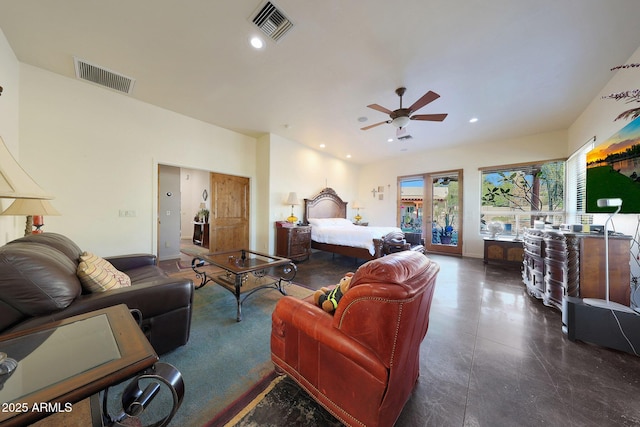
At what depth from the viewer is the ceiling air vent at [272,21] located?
1966mm

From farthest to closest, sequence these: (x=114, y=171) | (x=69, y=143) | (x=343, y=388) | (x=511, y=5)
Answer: (x=114, y=171) < (x=69, y=143) < (x=511, y=5) < (x=343, y=388)

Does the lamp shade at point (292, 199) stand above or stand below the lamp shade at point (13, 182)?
above

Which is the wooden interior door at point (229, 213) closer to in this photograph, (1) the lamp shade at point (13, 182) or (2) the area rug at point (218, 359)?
(2) the area rug at point (218, 359)

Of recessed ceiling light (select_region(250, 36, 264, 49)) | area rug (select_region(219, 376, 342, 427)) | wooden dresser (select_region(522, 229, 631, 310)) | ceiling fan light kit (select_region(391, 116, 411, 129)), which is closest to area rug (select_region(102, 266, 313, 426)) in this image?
area rug (select_region(219, 376, 342, 427))

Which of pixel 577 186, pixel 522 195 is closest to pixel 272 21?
pixel 577 186

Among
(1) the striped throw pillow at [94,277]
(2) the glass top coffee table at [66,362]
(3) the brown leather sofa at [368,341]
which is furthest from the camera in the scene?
(1) the striped throw pillow at [94,277]

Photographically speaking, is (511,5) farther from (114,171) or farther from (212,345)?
(114,171)

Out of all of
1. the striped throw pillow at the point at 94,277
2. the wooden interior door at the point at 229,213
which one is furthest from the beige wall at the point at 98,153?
the striped throw pillow at the point at 94,277

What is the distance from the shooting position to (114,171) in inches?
133

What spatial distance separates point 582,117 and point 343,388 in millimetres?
5825

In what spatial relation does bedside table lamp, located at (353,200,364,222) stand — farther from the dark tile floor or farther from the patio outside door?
the dark tile floor

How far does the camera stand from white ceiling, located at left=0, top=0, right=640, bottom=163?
1958 millimetres

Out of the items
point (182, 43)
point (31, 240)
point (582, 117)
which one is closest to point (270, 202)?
point (182, 43)

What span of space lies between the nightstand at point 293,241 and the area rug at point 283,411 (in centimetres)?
333
